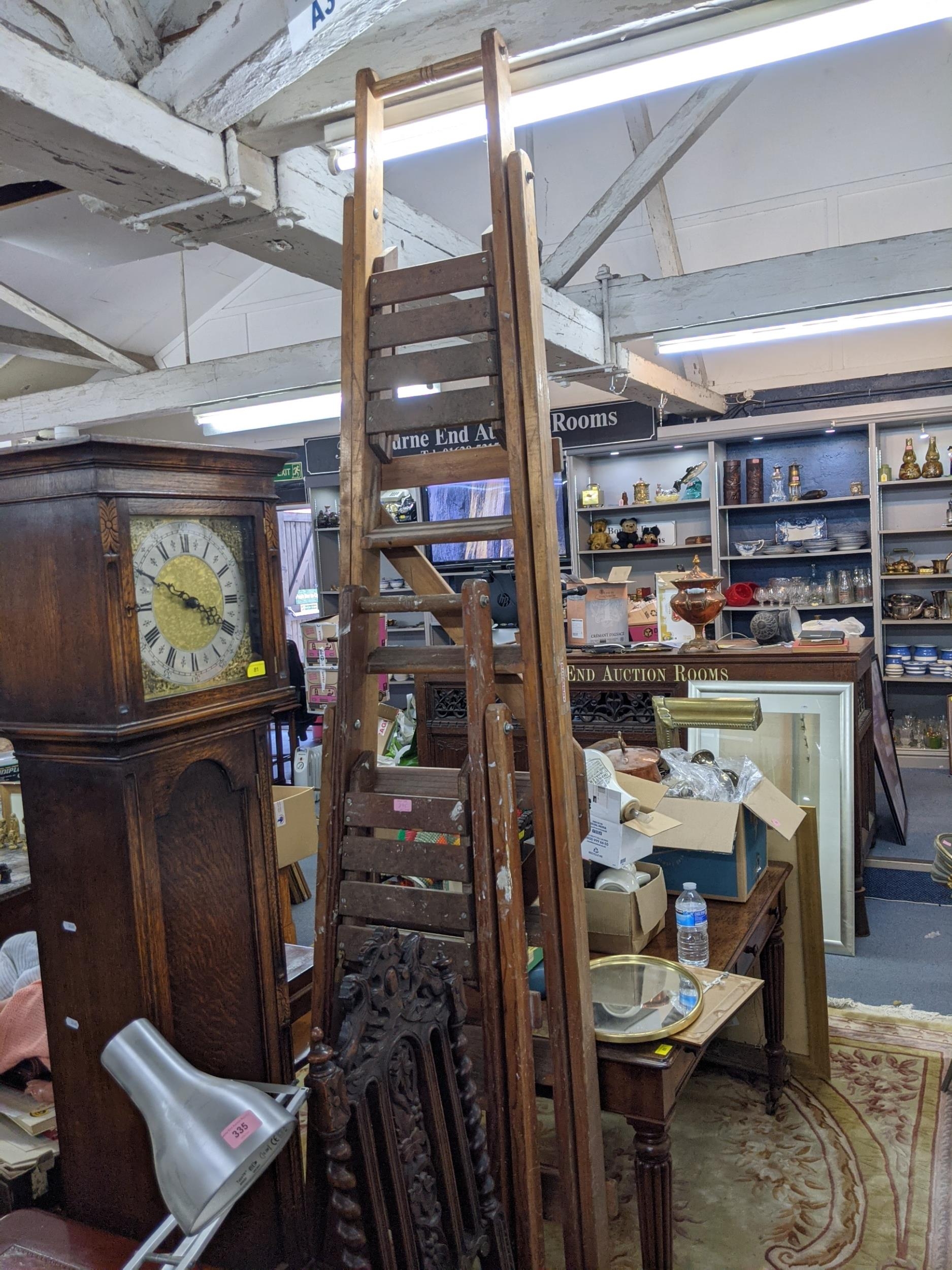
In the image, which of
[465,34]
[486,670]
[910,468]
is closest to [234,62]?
[465,34]

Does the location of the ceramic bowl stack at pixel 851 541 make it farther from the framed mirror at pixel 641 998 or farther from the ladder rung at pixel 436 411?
the ladder rung at pixel 436 411

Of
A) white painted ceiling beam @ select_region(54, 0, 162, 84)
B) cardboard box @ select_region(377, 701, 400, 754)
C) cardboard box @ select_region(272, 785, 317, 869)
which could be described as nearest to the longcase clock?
white painted ceiling beam @ select_region(54, 0, 162, 84)

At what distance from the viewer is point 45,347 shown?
7211mm

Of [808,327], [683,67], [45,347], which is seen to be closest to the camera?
[683,67]

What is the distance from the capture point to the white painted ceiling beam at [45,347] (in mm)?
6938

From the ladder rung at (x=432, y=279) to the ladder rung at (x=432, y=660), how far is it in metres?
0.51

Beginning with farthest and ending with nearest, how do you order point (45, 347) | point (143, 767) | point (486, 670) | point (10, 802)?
point (45, 347) → point (10, 802) → point (486, 670) → point (143, 767)

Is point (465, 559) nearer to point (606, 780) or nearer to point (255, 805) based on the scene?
point (606, 780)

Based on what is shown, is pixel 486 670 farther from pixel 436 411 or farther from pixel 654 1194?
pixel 654 1194

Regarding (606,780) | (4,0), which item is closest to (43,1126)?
(606,780)

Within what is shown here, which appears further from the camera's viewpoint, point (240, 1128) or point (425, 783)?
point (425, 783)

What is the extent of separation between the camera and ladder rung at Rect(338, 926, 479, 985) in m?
1.66

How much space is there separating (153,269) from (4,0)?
5.91 metres

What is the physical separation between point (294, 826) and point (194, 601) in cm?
222
